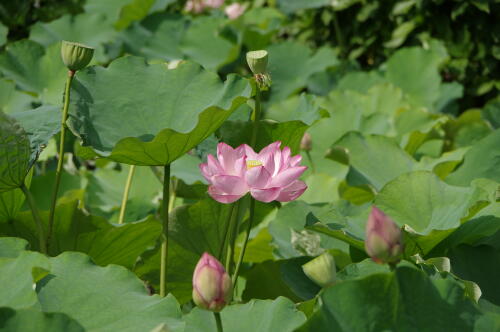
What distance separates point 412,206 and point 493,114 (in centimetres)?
95

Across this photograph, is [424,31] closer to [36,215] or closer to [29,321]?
[36,215]

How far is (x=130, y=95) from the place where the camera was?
1334mm

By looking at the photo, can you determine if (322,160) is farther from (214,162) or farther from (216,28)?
(216,28)

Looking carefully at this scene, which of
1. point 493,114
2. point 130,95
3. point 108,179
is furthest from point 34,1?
point 130,95

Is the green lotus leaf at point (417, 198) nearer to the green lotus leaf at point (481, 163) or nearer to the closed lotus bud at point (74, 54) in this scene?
the green lotus leaf at point (481, 163)

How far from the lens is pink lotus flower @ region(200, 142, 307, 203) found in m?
1.05

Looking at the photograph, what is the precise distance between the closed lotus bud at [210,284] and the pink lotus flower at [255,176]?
0.86ft

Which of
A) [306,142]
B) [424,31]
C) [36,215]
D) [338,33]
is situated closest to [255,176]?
[36,215]

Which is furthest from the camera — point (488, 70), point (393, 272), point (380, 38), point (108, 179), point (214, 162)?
point (380, 38)

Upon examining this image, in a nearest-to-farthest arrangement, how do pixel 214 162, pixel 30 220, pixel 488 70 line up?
pixel 214 162 < pixel 30 220 < pixel 488 70

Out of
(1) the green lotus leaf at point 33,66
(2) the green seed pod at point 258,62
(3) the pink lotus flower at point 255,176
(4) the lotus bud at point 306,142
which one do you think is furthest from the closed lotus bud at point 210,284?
(1) the green lotus leaf at point 33,66

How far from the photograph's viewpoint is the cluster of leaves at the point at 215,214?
2.81 feet

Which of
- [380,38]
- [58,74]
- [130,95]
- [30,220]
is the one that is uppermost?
[130,95]

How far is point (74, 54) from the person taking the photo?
1140 millimetres
